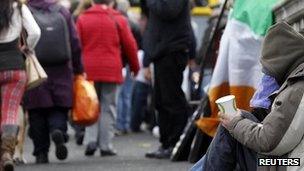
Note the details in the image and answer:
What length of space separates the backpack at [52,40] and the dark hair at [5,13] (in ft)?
5.04

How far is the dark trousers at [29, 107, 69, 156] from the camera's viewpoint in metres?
12.2

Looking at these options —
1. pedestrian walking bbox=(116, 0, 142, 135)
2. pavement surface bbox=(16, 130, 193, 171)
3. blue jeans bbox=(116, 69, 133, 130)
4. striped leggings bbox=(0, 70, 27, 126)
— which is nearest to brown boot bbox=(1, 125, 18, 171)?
striped leggings bbox=(0, 70, 27, 126)

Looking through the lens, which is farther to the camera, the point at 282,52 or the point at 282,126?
the point at 282,52

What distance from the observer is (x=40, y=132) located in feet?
40.2

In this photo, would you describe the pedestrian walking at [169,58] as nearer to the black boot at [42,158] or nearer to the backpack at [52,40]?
the backpack at [52,40]

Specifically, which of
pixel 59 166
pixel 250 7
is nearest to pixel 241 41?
pixel 250 7

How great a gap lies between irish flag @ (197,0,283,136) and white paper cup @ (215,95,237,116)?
3068 mm

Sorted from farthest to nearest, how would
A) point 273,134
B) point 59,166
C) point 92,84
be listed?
point 92,84 → point 59,166 → point 273,134

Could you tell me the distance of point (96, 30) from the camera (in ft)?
43.4

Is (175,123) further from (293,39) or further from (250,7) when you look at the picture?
(293,39)

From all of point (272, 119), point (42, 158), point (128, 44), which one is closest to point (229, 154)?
point (272, 119)

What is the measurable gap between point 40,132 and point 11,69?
6.53 feet

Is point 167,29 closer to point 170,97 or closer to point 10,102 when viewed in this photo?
point 170,97

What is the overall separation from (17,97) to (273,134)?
4461 mm
